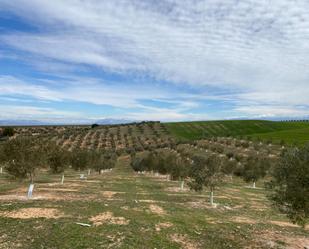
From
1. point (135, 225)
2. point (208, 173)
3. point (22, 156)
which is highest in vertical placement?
point (22, 156)

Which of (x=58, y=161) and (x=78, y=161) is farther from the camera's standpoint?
(x=78, y=161)

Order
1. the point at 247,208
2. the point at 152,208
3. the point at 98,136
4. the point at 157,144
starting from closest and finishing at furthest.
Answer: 1. the point at 152,208
2. the point at 247,208
3. the point at 157,144
4. the point at 98,136

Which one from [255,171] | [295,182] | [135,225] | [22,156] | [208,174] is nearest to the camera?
[295,182]

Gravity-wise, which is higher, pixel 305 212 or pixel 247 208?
pixel 305 212

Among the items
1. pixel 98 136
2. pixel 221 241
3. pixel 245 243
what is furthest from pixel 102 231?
pixel 98 136

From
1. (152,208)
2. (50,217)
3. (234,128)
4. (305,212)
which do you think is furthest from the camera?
(234,128)

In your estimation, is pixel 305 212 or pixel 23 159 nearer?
pixel 305 212

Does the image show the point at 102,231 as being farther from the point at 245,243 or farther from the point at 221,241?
the point at 245,243

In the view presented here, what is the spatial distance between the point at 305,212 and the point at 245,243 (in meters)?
5.39

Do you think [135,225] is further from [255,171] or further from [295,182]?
[255,171]

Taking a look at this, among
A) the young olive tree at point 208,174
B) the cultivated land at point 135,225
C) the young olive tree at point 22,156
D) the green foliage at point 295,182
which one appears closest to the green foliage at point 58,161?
the young olive tree at point 22,156

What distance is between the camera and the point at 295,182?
766 inches

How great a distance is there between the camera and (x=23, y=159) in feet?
126

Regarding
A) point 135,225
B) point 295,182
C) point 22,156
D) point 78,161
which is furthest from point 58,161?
point 295,182
